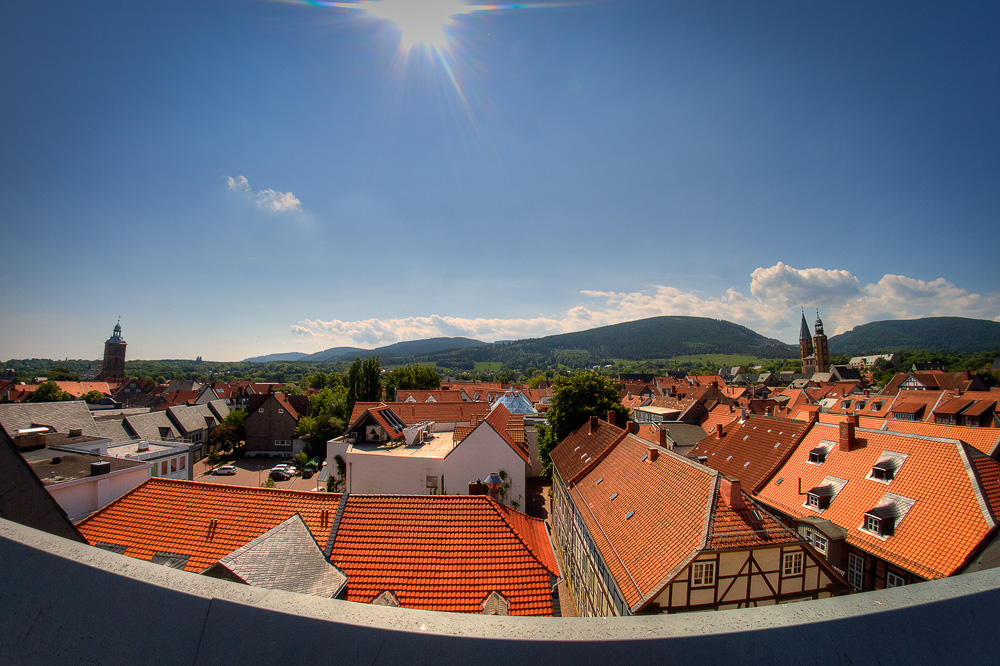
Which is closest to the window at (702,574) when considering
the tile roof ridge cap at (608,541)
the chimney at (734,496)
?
the tile roof ridge cap at (608,541)

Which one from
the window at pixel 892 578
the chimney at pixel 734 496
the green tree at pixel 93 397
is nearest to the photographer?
the chimney at pixel 734 496

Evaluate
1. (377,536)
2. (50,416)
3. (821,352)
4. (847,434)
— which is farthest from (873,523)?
(821,352)

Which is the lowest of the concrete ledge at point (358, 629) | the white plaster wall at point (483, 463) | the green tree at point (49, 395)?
the white plaster wall at point (483, 463)

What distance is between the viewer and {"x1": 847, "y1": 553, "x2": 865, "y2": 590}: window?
524 inches

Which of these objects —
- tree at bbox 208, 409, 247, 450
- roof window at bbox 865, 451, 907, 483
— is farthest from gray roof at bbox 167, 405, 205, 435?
roof window at bbox 865, 451, 907, 483

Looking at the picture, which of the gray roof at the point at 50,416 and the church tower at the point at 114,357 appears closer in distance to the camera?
the gray roof at the point at 50,416

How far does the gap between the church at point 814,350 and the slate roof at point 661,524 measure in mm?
129306

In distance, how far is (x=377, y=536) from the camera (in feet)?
35.3

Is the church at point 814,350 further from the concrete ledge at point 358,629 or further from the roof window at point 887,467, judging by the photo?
the concrete ledge at point 358,629

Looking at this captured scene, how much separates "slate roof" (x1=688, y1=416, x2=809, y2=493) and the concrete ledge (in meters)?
21.0

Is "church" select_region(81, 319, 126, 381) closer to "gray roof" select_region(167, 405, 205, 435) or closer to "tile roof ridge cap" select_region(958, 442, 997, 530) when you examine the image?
"gray roof" select_region(167, 405, 205, 435)

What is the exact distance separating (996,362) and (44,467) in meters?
168

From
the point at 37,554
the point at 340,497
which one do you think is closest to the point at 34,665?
the point at 37,554

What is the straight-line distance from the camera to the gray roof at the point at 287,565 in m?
6.70
